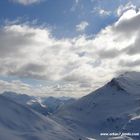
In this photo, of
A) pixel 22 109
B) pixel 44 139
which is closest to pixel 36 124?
pixel 22 109

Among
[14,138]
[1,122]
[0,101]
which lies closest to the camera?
[14,138]

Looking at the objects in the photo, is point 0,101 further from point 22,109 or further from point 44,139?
point 44,139

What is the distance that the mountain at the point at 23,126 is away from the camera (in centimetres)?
13762

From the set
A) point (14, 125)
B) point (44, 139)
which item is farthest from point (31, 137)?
point (14, 125)

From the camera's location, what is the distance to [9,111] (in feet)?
531

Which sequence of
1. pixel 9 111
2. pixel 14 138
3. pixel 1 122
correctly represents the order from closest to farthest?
pixel 14 138
pixel 1 122
pixel 9 111

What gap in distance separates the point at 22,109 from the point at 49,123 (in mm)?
15369

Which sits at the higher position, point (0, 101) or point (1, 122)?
point (0, 101)

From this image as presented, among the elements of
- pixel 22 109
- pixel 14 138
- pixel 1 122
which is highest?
pixel 22 109

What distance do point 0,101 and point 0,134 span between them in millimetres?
42288

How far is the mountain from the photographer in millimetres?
137625

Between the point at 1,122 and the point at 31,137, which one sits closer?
the point at 31,137

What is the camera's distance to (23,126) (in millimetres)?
154250

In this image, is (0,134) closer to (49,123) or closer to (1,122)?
(1,122)
